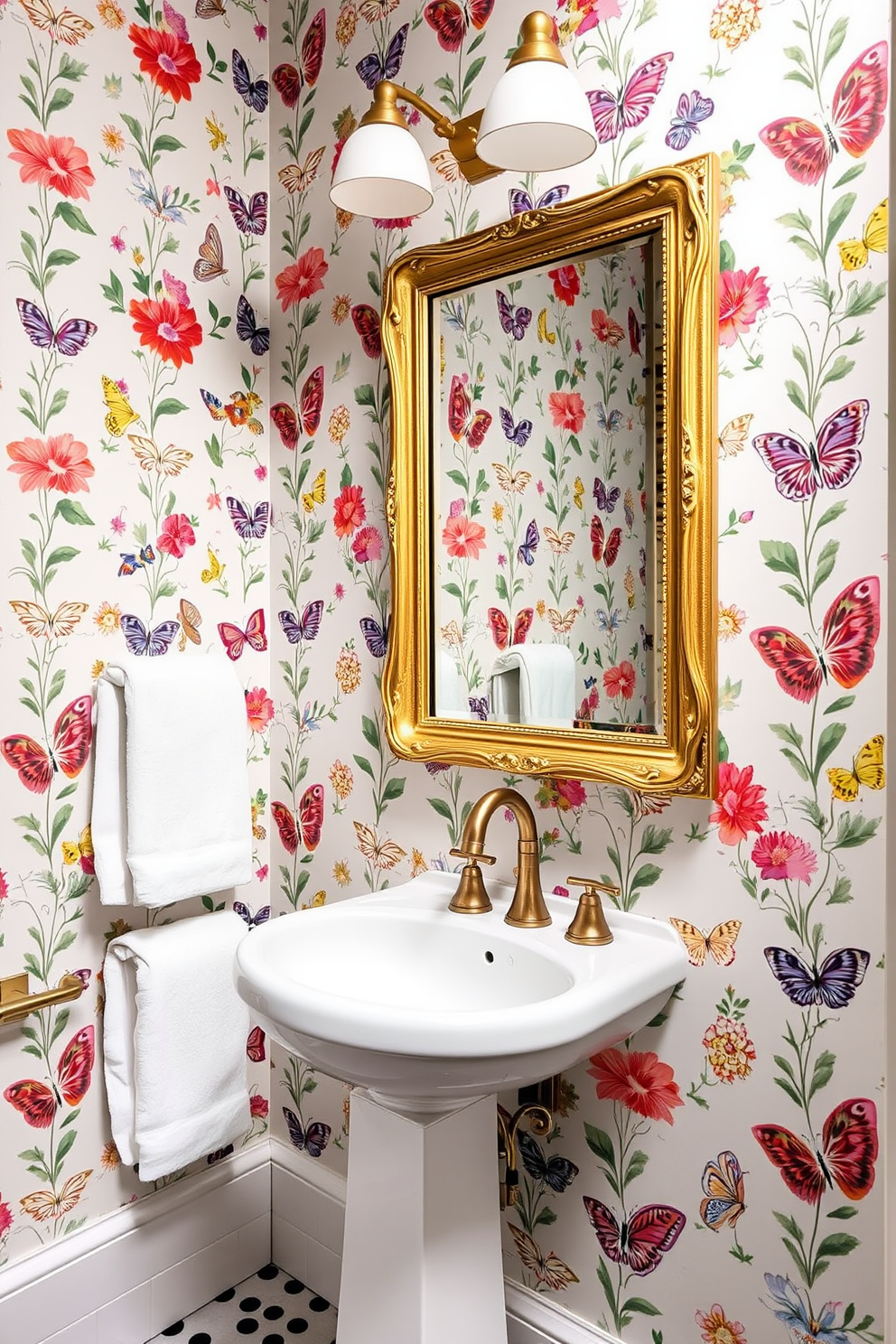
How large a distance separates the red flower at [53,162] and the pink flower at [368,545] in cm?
70

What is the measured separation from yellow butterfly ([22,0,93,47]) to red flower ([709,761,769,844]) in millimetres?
1502

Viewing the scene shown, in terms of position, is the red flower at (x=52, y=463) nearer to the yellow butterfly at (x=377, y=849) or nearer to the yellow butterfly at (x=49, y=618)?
the yellow butterfly at (x=49, y=618)

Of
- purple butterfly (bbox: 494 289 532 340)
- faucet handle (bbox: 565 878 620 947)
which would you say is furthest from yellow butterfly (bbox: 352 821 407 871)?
purple butterfly (bbox: 494 289 532 340)

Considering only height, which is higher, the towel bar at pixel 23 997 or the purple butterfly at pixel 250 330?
the purple butterfly at pixel 250 330

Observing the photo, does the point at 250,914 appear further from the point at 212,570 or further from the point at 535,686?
the point at 535,686

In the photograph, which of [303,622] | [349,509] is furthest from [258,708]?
[349,509]

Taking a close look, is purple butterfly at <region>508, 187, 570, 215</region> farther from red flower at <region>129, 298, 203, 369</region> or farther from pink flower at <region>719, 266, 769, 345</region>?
red flower at <region>129, 298, 203, 369</region>

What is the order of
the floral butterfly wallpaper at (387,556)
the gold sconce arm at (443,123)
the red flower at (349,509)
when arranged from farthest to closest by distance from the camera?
the red flower at (349,509) → the gold sconce arm at (443,123) → the floral butterfly wallpaper at (387,556)

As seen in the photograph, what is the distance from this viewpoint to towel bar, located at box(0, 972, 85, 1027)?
4.37 feet

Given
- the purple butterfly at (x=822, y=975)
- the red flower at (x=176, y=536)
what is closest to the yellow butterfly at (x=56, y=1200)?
the red flower at (x=176, y=536)

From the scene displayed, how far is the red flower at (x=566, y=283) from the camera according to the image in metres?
1.26

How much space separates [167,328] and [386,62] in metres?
0.59

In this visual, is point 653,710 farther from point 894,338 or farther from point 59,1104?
point 59,1104

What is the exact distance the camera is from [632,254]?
1191 millimetres
